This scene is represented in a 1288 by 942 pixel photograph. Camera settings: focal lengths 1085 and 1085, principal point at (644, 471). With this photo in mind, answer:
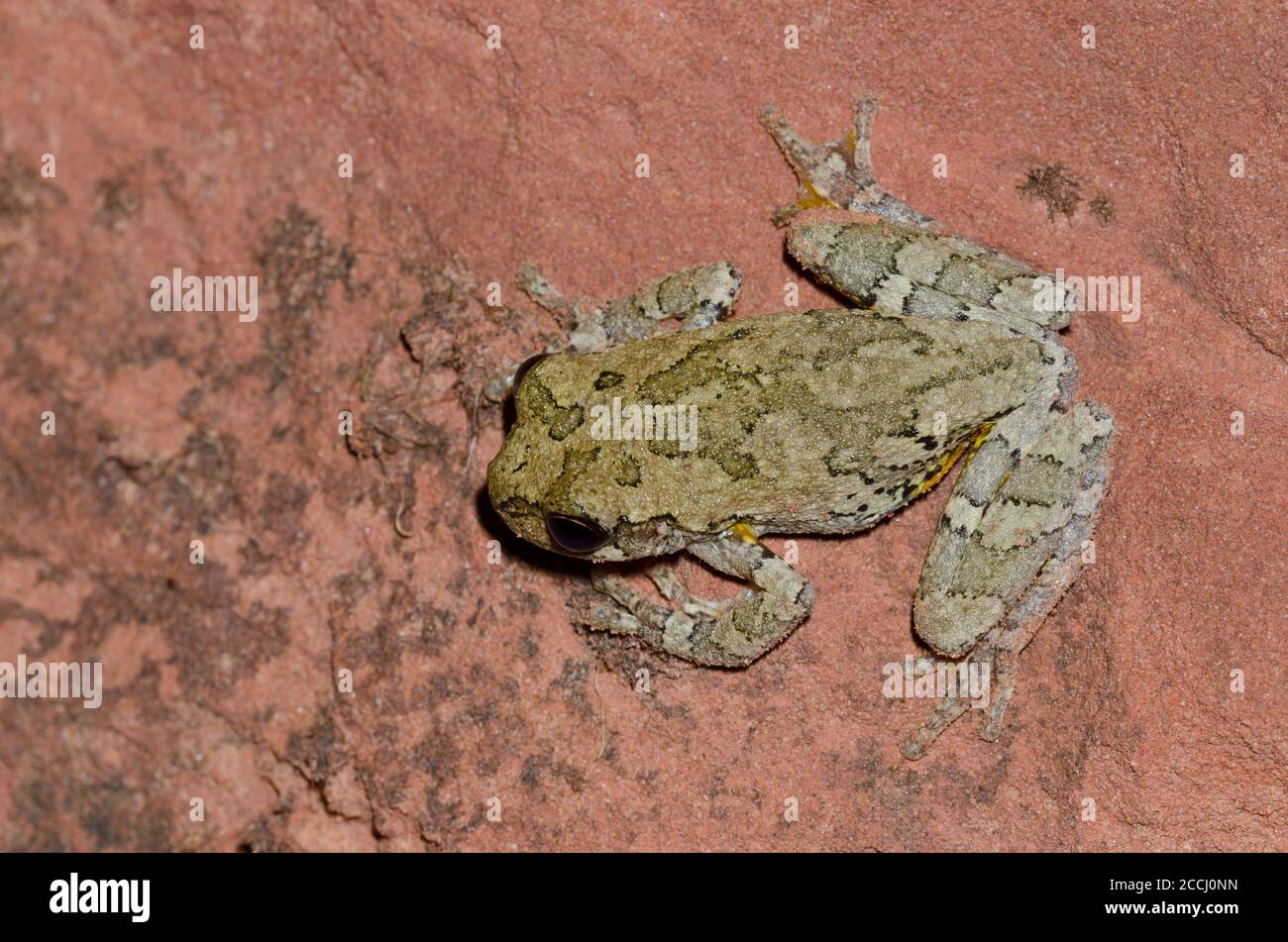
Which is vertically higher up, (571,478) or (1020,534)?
(571,478)

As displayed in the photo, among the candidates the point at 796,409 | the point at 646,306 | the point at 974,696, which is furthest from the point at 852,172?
the point at 974,696

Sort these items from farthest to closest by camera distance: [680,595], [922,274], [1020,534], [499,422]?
1. [499,422]
2. [680,595]
3. [922,274]
4. [1020,534]

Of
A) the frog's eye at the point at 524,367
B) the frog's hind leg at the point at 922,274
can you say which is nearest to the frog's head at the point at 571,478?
the frog's eye at the point at 524,367

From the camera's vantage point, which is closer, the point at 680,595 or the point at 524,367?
the point at 524,367

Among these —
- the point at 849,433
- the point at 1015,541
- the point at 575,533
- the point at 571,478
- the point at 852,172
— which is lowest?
the point at 1015,541

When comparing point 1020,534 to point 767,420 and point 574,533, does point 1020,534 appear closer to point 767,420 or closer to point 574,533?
Result: point 767,420

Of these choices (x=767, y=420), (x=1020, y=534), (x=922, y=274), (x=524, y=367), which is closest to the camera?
(x=767, y=420)

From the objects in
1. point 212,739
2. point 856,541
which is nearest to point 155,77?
point 212,739
